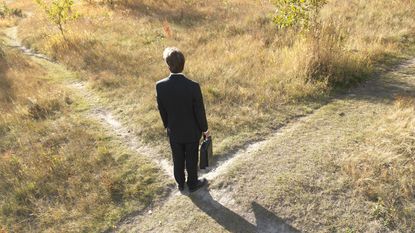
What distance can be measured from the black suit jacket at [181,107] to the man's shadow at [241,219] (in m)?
1.18

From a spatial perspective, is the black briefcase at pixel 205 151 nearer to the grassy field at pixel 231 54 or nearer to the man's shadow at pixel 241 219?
the man's shadow at pixel 241 219

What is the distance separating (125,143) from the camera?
7352 millimetres

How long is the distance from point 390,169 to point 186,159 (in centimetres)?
348

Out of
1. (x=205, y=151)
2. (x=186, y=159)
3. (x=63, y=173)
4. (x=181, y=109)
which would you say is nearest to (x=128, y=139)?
(x=63, y=173)

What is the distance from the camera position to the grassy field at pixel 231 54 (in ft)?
26.6

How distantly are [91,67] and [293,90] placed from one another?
7.11m

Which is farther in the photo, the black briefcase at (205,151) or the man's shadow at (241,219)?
the black briefcase at (205,151)

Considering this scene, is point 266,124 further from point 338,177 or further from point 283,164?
point 338,177

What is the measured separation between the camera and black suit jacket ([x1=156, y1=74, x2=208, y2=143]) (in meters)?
4.66

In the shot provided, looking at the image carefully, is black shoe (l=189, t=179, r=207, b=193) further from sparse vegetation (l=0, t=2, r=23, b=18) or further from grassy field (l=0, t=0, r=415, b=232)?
sparse vegetation (l=0, t=2, r=23, b=18)

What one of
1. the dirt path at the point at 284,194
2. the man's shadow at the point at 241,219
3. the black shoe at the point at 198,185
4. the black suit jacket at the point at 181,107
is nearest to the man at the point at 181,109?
the black suit jacket at the point at 181,107

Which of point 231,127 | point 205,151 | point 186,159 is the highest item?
point 205,151

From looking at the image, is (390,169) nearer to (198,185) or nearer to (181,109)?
(198,185)

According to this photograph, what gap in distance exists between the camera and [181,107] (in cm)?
479
